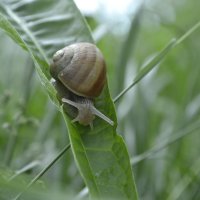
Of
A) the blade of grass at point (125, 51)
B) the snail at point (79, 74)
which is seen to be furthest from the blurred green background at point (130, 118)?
the snail at point (79, 74)

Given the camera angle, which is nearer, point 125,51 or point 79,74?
point 79,74

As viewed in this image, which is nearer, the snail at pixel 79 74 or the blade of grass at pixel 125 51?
the snail at pixel 79 74

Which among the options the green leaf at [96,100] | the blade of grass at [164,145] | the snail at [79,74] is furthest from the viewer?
the blade of grass at [164,145]

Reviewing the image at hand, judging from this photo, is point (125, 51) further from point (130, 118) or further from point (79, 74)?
point (79, 74)

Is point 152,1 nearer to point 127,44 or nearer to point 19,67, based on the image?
point 19,67

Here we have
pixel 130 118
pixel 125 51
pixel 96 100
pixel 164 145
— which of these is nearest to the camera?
pixel 96 100

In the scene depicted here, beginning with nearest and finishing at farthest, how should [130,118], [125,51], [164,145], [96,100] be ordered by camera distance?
[96,100] → [164,145] → [125,51] → [130,118]

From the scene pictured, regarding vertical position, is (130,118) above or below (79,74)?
below

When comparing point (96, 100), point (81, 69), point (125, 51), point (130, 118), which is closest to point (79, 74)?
point (81, 69)

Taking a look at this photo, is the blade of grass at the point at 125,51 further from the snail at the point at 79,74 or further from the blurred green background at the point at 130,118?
the snail at the point at 79,74
